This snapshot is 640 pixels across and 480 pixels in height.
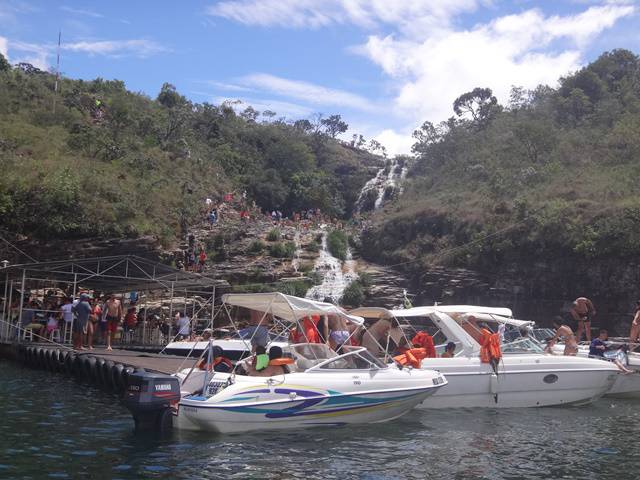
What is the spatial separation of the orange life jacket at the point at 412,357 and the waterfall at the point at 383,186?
48.5 metres

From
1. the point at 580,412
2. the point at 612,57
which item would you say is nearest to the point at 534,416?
the point at 580,412

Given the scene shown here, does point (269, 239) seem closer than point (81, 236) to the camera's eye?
No

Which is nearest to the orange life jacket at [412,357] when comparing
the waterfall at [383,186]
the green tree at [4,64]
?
the waterfall at [383,186]

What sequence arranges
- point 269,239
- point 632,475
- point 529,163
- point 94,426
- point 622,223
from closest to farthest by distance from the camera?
point 632,475
point 94,426
point 622,223
point 269,239
point 529,163

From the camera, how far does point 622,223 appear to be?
1375 inches

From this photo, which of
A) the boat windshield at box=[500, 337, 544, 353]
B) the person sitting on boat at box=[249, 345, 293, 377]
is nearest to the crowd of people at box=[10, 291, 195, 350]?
the person sitting on boat at box=[249, 345, 293, 377]

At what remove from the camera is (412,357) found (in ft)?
49.9

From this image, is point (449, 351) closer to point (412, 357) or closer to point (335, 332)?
point (412, 357)

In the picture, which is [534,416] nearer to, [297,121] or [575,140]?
[575,140]

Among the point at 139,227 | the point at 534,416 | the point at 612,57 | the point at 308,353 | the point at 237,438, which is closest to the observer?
the point at 237,438

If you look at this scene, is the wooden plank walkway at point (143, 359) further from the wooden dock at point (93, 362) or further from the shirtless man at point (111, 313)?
the shirtless man at point (111, 313)

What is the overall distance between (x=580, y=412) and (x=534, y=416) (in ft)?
4.80

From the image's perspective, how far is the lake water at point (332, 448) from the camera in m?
9.76

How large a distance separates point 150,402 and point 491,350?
27.5 feet
